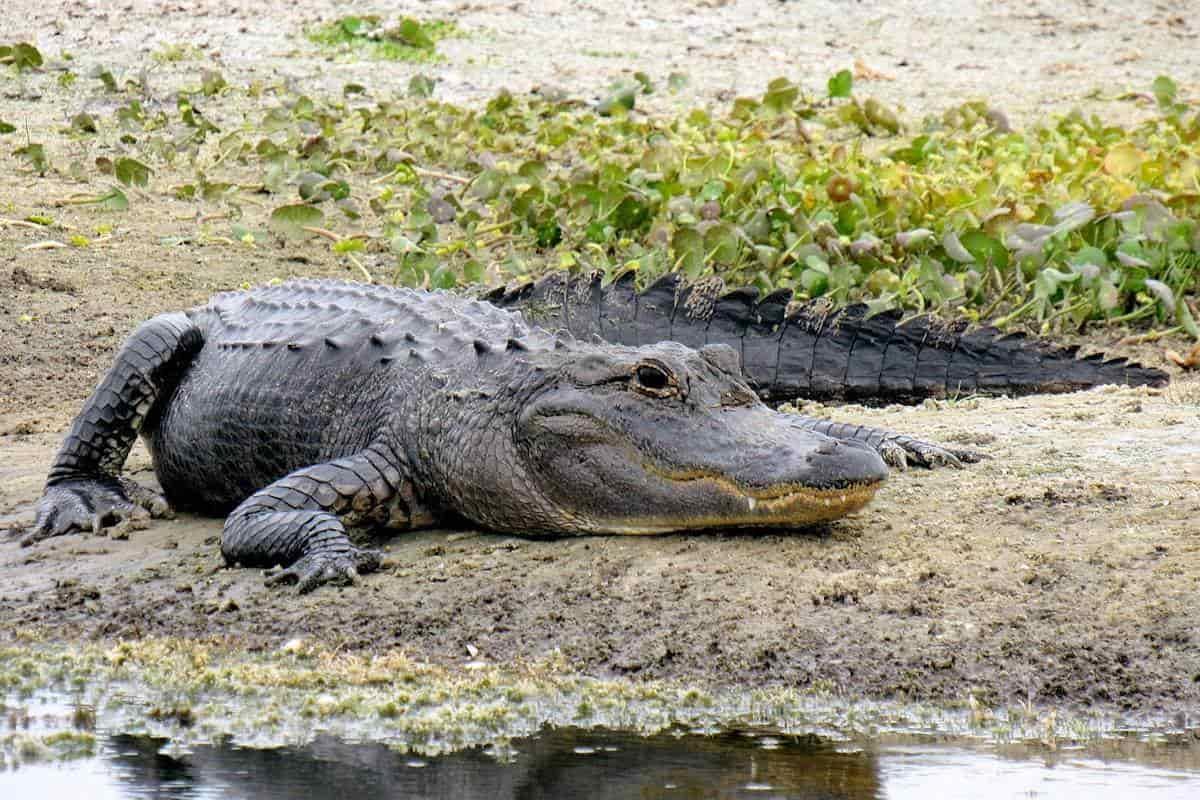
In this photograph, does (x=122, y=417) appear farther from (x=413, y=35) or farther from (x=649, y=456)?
(x=413, y=35)

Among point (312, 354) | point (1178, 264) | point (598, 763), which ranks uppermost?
point (1178, 264)

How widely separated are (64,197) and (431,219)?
2115 millimetres

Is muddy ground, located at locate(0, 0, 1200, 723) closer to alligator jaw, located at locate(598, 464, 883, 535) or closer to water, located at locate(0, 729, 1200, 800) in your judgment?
alligator jaw, located at locate(598, 464, 883, 535)

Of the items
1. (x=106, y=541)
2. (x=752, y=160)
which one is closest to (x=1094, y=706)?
(x=106, y=541)

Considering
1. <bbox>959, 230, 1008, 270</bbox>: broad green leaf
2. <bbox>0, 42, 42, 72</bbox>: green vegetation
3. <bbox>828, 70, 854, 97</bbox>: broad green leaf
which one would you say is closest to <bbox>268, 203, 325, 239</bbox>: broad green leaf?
<bbox>959, 230, 1008, 270</bbox>: broad green leaf

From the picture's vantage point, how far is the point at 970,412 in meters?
6.14

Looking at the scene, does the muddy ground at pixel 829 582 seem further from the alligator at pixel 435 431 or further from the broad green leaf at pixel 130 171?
the broad green leaf at pixel 130 171

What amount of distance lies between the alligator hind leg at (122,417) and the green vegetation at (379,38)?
7076 millimetres

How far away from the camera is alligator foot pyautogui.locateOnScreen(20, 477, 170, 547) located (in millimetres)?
5379

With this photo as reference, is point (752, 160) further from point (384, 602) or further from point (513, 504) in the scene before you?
point (384, 602)

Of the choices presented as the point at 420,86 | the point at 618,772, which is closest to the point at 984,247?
the point at 618,772

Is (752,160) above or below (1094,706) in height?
above

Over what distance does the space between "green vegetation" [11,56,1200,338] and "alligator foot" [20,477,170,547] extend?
8.39 feet

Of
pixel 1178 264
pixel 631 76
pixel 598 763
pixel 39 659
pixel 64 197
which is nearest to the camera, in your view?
pixel 598 763
